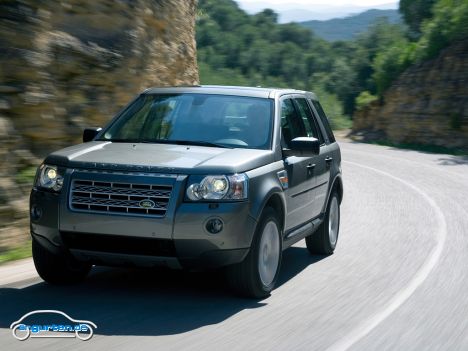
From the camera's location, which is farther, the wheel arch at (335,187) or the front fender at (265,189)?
the wheel arch at (335,187)

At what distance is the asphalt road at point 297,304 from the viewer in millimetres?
6246

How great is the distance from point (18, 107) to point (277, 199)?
437 centimetres

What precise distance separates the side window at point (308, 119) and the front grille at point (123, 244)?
2.97 meters

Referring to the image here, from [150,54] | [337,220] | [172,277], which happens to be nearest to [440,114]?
[150,54]

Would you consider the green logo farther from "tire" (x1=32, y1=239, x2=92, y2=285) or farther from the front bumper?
"tire" (x1=32, y1=239, x2=92, y2=285)

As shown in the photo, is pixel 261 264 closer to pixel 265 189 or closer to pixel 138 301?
pixel 265 189

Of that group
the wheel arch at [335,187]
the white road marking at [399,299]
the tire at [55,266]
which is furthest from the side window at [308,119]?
the tire at [55,266]

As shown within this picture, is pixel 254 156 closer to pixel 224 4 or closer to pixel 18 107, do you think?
pixel 18 107

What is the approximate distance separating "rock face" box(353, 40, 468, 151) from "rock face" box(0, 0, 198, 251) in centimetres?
2048

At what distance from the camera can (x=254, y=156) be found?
754cm

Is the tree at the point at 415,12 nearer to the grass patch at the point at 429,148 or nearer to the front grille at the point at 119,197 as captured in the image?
the grass patch at the point at 429,148

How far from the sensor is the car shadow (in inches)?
258

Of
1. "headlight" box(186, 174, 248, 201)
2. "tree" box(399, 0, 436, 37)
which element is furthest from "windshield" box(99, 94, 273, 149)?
"tree" box(399, 0, 436, 37)

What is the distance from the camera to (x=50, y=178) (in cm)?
731
